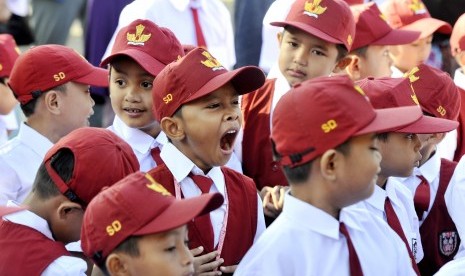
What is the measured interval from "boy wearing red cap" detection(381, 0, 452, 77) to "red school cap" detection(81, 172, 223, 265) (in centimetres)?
371

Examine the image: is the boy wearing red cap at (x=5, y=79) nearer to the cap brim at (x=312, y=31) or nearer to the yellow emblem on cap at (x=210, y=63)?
the cap brim at (x=312, y=31)

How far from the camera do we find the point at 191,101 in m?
4.45

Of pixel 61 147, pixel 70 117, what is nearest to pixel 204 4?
pixel 70 117

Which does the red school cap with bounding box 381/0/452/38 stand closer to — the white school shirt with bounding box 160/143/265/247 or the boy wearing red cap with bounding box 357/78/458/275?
the boy wearing red cap with bounding box 357/78/458/275

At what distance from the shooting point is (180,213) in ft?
12.2

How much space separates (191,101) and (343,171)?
2.86ft

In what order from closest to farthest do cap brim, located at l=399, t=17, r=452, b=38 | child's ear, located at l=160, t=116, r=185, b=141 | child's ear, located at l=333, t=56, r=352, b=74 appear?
child's ear, located at l=160, t=116, r=185, b=141
child's ear, located at l=333, t=56, r=352, b=74
cap brim, located at l=399, t=17, r=452, b=38

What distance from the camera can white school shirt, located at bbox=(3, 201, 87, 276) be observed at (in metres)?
4.06

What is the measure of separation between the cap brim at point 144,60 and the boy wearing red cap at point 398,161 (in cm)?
96

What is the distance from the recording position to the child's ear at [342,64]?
587 centimetres

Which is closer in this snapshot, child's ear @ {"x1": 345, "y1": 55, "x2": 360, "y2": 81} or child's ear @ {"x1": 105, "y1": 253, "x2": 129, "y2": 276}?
child's ear @ {"x1": 105, "y1": 253, "x2": 129, "y2": 276}

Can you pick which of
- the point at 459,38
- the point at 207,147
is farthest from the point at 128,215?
the point at 459,38

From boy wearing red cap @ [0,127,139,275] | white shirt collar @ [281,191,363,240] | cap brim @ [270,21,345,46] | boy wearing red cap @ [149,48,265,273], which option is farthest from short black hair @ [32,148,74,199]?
cap brim @ [270,21,345,46]

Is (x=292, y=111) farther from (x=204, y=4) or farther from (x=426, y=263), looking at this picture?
(x=204, y=4)
